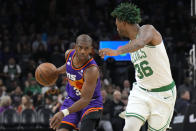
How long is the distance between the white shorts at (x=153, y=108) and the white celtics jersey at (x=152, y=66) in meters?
0.14

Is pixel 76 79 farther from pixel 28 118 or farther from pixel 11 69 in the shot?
pixel 11 69

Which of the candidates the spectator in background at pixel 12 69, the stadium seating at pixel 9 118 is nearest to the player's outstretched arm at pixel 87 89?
the stadium seating at pixel 9 118

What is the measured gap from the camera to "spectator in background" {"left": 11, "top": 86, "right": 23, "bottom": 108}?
11.5 metres

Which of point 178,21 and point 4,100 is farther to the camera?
point 178,21

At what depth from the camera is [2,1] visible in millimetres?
17062

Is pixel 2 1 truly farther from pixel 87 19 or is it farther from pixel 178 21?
pixel 178 21

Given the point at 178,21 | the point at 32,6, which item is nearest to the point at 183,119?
the point at 178,21

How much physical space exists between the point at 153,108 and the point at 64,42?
31.1ft

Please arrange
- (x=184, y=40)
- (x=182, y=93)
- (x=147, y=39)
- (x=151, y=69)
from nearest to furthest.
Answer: (x=147, y=39) → (x=151, y=69) → (x=182, y=93) → (x=184, y=40)

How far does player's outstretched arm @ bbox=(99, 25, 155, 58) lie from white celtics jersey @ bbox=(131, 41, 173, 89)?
0.26 metres

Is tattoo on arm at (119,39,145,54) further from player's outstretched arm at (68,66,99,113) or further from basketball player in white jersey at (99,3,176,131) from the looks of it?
player's outstretched arm at (68,66,99,113)

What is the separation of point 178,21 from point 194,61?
21.1 ft

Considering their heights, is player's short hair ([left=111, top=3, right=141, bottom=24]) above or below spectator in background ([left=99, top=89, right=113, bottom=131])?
above

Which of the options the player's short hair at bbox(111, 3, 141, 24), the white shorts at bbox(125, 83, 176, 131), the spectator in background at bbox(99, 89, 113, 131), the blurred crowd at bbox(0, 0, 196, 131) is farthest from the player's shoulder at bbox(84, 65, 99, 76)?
the spectator in background at bbox(99, 89, 113, 131)
